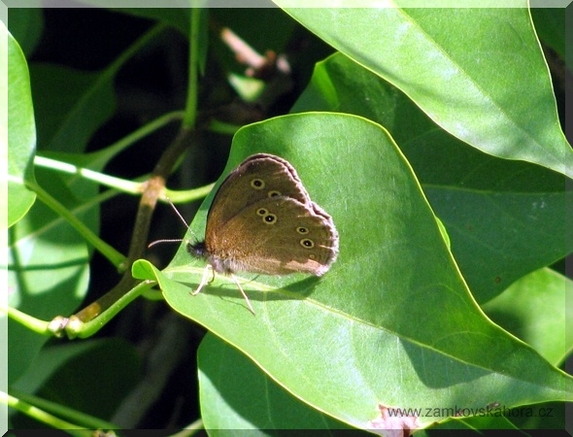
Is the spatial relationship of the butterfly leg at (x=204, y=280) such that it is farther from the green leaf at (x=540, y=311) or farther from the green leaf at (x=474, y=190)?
the green leaf at (x=540, y=311)

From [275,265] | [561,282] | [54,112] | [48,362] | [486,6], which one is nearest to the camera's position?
[486,6]

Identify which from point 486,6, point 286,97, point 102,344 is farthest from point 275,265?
point 286,97

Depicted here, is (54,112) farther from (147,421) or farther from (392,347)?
(392,347)

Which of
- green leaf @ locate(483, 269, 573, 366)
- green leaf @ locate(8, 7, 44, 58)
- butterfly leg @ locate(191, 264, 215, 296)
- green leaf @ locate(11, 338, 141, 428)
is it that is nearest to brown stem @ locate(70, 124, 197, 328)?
butterfly leg @ locate(191, 264, 215, 296)

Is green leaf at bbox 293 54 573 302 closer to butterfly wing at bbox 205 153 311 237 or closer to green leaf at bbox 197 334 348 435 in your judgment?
butterfly wing at bbox 205 153 311 237

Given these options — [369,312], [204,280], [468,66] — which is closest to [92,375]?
[204,280]

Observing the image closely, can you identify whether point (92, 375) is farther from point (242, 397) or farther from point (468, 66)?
point (468, 66)
